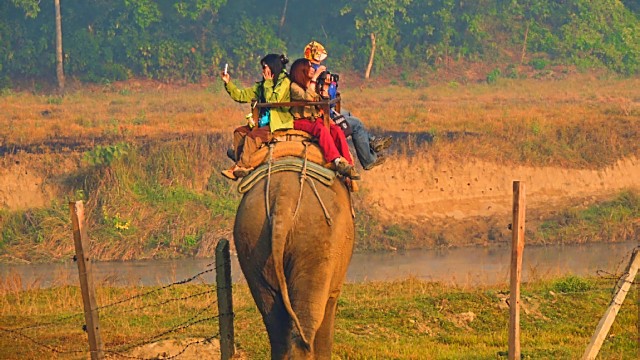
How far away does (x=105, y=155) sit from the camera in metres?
26.1

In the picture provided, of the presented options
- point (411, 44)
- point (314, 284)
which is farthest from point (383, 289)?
point (411, 44)

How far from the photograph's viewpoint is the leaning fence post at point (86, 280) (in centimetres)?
988

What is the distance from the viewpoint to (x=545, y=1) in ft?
153

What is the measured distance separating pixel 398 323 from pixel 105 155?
45.2ft

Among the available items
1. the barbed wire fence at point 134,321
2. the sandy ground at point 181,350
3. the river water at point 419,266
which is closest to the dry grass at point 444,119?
the river water at point 419,266

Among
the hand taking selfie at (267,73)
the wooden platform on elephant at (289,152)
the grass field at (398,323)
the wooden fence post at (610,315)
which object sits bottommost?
the grass field at (398,323)

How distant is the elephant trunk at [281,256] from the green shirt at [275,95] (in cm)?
149

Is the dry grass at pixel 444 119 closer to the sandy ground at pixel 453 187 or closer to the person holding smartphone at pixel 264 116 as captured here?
the sandy ground at pixel 453 187

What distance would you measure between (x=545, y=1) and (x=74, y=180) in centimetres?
2535

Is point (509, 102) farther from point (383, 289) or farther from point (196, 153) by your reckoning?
point (383, 289)

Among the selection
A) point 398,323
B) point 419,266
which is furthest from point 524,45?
point 398,323

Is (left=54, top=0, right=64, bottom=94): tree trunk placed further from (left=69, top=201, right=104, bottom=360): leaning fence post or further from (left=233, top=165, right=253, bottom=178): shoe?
(left=233, top=165, right=253, bottom=178): shoe

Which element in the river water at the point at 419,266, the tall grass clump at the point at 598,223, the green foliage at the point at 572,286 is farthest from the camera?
the tall grass clump at the point at 598,223

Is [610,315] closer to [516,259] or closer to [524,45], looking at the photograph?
[516,259]
